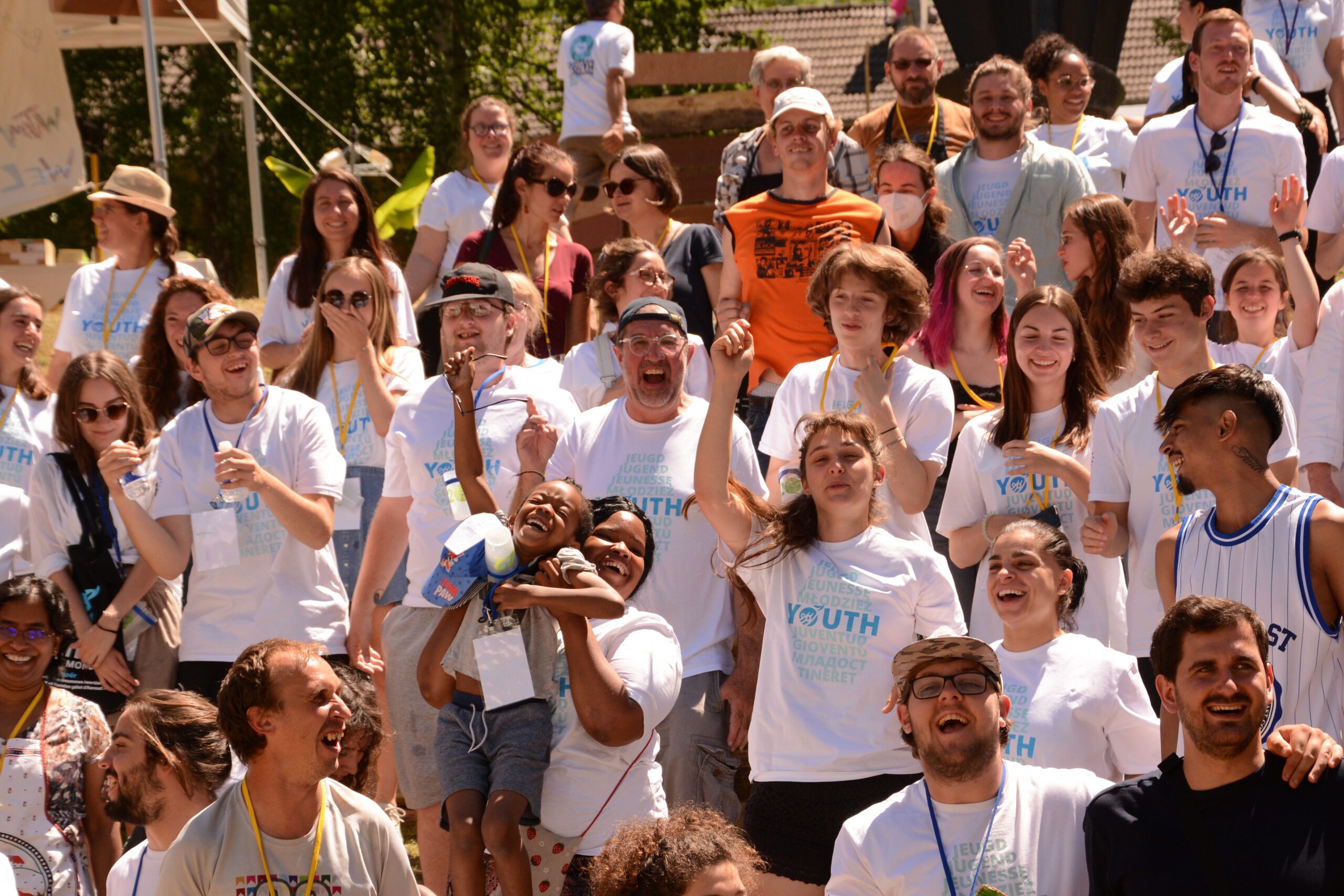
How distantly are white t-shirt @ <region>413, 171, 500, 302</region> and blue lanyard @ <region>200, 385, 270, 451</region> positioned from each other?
6.76 ft

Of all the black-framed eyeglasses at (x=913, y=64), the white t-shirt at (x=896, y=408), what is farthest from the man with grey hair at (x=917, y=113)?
the white t-shirt at (x=896, y=408)

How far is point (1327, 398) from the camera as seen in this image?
5.30 m

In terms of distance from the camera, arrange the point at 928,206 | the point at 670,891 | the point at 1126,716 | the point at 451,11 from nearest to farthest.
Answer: the point at 670,891
the point at 1126,716
the point at 928,206
the point at 451,11

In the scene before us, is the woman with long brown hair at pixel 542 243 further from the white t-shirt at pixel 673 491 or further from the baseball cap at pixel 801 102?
the white t-shirt at pixel 673 491

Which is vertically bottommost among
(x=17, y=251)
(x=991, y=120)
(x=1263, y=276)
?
(x=17, y=251)

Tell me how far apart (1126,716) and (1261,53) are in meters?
4.91

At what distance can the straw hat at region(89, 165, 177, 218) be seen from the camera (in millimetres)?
6754

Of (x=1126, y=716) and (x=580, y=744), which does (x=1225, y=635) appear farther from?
(x=580, y=744)

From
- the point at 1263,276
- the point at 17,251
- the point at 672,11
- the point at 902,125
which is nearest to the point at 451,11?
the point at 672,11

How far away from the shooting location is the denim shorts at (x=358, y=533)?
578cm

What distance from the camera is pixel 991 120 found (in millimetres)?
6773

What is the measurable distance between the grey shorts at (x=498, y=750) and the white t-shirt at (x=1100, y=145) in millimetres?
4925

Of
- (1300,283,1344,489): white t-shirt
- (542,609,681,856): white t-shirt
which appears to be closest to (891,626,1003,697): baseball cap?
(542,609,681,856): white t-shirt

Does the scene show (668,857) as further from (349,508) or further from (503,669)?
(349,508)
